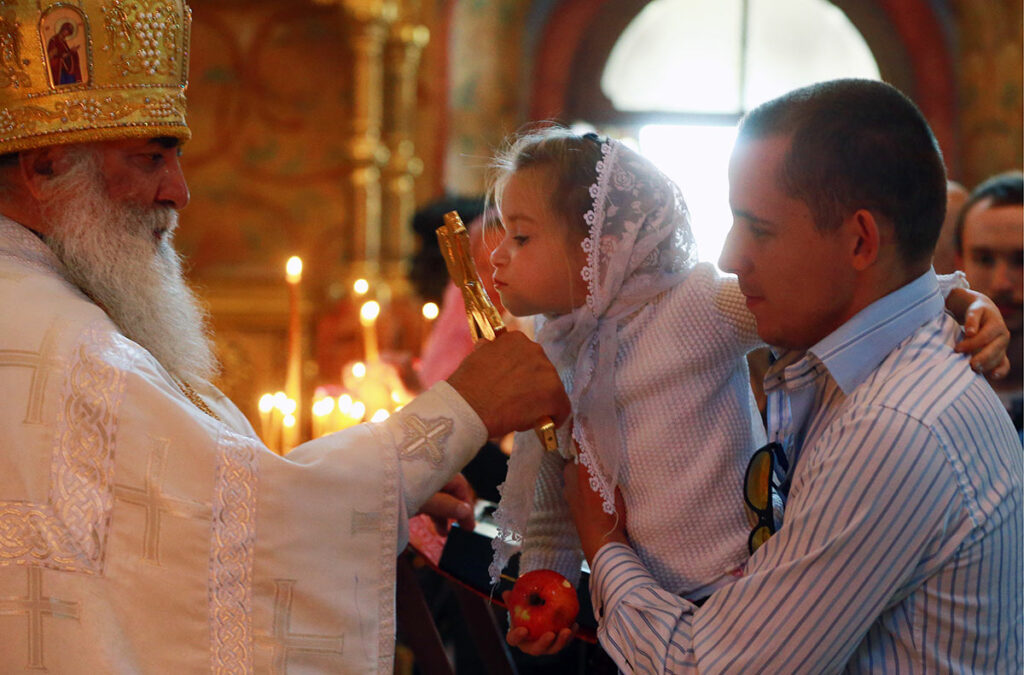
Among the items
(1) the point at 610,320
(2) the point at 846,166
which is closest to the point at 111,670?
(1) the point at 610,320

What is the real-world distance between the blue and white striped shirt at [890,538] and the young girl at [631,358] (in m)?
0.29

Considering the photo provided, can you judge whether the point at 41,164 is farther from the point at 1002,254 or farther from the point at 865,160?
the point at 1002,254

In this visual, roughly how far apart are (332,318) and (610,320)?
4.39 meters

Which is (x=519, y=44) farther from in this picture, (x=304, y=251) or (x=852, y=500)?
(x=852, y=500)

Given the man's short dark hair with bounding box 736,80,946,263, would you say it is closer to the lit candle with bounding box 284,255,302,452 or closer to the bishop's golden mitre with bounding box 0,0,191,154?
the bishop's golden mitre with bounding box 0,0,191,154

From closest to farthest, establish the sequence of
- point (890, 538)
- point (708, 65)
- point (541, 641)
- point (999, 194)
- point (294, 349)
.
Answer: point (890, 538) → point (541, 641) → point (294, 349) → point (999, 194) → point (708, 65)

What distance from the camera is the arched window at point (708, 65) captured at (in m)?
7.11

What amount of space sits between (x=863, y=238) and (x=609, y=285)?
49cm

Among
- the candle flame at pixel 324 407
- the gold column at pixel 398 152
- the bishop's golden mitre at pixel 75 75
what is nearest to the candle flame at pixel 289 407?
the candle flame at pixel 324 407

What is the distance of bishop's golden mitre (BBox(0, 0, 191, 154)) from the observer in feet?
6.61

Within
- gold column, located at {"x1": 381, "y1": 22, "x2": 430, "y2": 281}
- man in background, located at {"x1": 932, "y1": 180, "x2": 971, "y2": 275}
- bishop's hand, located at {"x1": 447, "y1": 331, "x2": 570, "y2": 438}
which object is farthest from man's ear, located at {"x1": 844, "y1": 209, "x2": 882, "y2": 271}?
gold column, located at {"x1": 381, "y1": 22, "x2": 430, "y2": 281}

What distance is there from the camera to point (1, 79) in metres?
2.04

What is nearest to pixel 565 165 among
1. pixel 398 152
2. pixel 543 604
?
pixel 543 604

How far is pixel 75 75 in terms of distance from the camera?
203 cm
